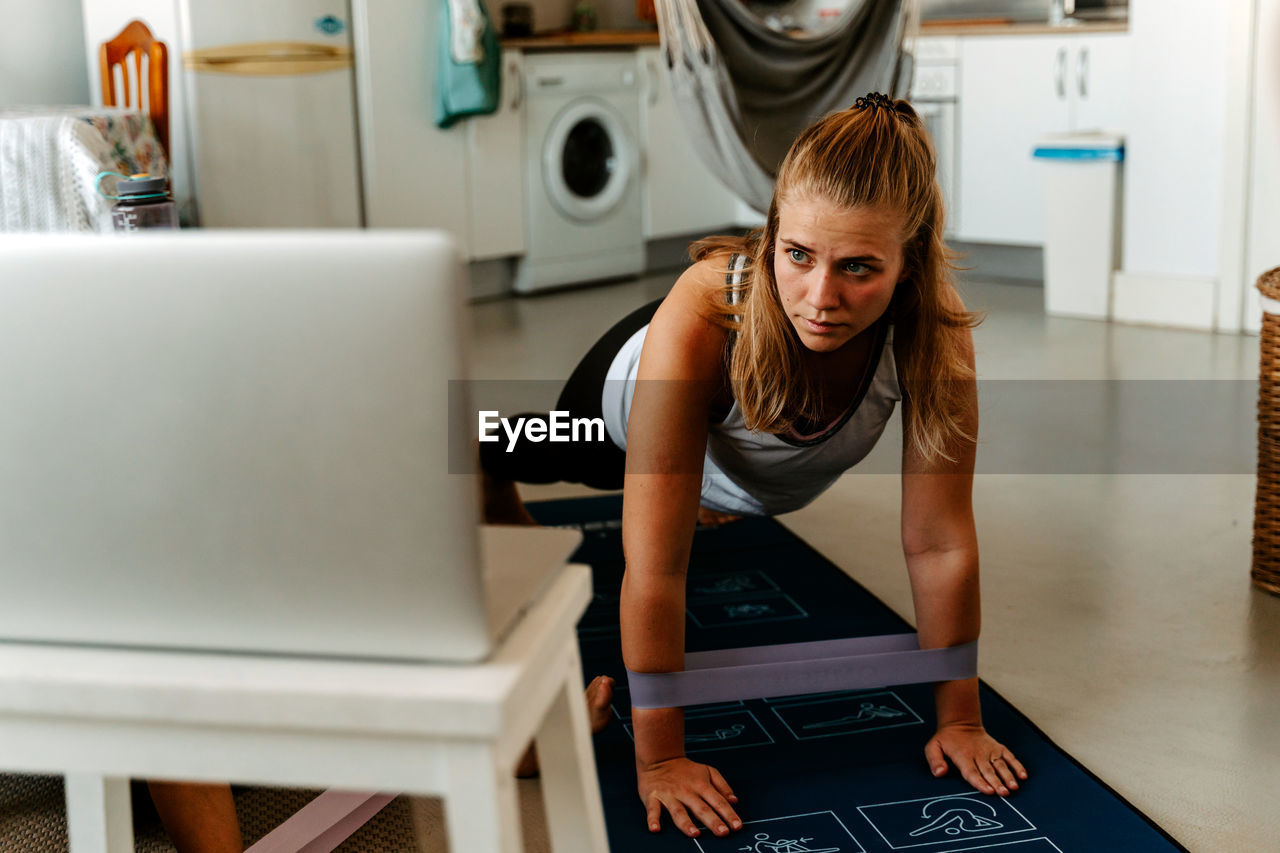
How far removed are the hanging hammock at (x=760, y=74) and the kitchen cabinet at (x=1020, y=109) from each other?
1.44 metres

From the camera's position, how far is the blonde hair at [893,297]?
1329 mm

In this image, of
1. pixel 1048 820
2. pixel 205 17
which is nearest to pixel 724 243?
pixel 1048 820

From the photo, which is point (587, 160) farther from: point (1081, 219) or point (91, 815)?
point (91, 815)

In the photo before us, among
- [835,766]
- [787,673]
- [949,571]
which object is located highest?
[949,571]

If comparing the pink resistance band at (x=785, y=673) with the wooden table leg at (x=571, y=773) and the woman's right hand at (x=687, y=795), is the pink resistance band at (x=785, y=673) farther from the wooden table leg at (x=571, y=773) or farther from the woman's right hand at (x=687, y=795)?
the wooden table leg at (x=571, y=773)

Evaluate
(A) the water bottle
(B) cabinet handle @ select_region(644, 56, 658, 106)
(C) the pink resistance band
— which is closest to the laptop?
(A) the water bottle

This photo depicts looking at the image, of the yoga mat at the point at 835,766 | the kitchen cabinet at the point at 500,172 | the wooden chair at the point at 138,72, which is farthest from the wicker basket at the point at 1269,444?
the kitchen cabinet at the point at 500,172

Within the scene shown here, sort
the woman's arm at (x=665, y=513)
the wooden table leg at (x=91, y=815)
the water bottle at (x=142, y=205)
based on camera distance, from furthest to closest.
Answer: the woman's arm at (x=665, y=513)
the water bottle at (x=142, y=205)
the wooden table leg at (x=91, y=815)

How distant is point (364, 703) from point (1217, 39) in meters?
3.89

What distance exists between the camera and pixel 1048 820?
139cm

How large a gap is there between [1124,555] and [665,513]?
3.67 ft

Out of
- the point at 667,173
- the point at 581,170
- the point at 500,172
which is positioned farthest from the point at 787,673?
the point at 667,173

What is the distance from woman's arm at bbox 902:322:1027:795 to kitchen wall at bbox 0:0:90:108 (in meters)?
3.48

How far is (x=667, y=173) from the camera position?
5188 mm
